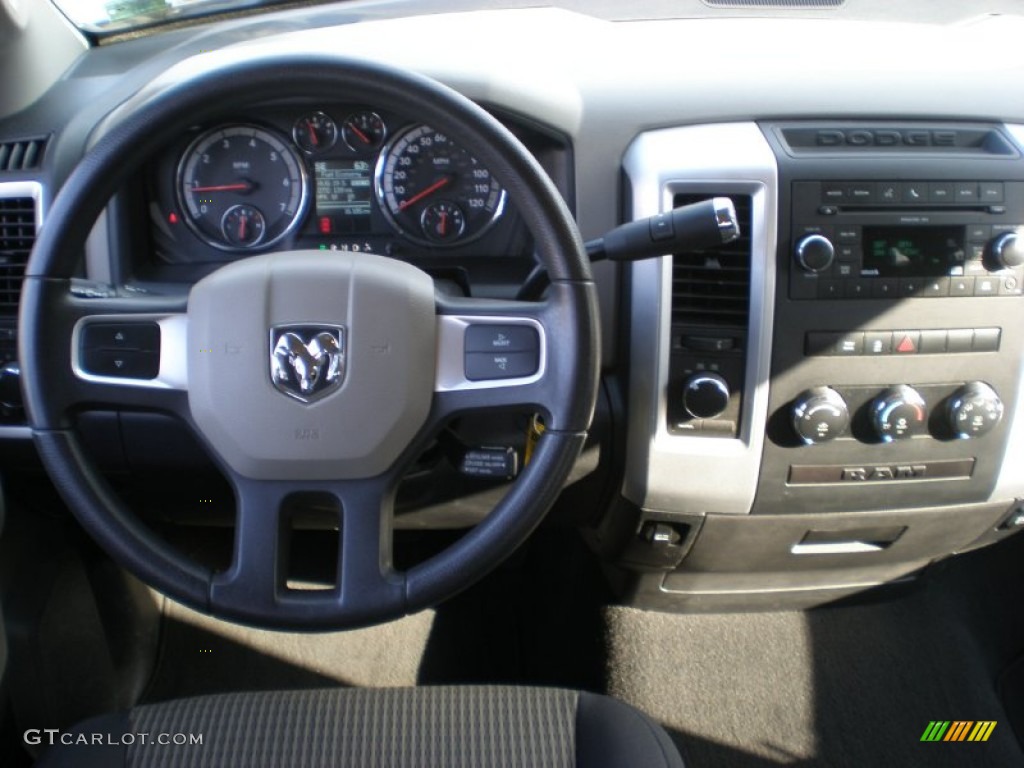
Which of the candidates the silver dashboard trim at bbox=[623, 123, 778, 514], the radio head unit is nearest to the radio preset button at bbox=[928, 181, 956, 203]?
the radio head unit

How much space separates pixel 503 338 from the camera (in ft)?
3.60

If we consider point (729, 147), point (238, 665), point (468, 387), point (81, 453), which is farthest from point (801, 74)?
point (238, 665)

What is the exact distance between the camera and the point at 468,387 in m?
1.11

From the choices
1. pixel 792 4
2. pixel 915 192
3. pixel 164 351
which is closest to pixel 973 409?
pixel 915 192

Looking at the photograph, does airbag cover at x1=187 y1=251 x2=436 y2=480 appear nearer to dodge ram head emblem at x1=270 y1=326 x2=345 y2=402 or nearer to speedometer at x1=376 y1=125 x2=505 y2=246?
dodge ram head emblem at x1=270 y1=326 x2=345 y2=402

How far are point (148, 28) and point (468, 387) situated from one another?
3.71ft

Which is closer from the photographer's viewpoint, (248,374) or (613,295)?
(248,374)

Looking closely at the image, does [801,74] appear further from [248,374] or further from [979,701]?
[979,701]

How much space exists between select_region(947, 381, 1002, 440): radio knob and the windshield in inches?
53.5

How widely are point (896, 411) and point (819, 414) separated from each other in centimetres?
12

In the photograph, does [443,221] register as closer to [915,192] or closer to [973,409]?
[915,192]

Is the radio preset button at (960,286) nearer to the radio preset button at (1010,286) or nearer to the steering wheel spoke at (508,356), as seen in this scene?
the radio preset button at (1010,286)

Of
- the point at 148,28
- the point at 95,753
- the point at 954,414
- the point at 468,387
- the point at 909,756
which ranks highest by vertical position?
the point at 148,28

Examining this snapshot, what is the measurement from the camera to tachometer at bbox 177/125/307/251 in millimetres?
1450
